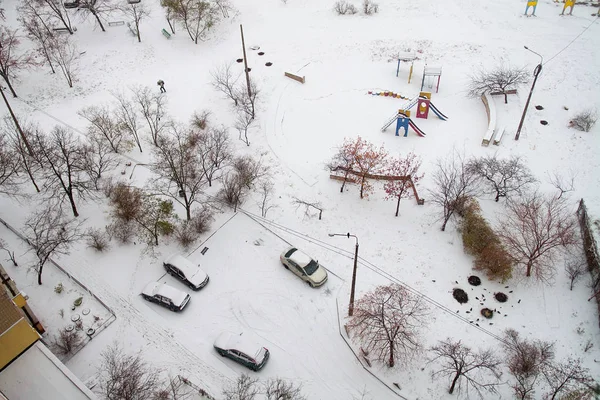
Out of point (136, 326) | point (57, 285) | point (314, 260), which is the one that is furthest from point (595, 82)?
point (57, 285)

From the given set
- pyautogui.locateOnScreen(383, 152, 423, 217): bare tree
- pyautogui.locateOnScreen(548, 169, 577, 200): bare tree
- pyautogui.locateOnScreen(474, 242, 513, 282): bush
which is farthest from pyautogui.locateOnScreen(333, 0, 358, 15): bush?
pyautogui.locateOnScreen(474, 242, 513, 282): bush

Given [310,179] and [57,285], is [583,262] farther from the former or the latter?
[57,285]

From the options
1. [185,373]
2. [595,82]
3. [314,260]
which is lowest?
[185,373]

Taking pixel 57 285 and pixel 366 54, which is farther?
pixel 366 54

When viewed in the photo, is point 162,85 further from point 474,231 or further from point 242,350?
point 474,231

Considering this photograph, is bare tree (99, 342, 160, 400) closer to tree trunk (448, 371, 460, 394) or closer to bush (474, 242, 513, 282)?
tree trunk (448, 371, 460, 394)

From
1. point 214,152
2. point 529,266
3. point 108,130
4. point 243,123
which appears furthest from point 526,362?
point 108,130
